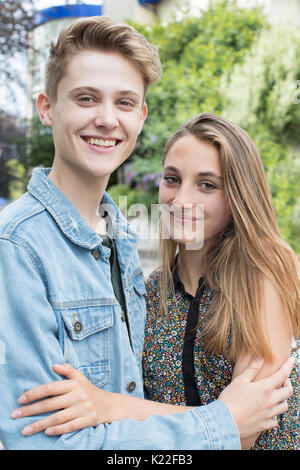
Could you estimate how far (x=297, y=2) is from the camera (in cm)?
856

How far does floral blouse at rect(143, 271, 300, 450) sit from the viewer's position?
5.30 ft

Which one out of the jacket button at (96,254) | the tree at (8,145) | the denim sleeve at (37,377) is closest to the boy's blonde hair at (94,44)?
the jacket button at (96,254)

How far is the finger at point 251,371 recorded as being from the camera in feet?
4.75

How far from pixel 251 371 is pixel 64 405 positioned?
2.14 ft

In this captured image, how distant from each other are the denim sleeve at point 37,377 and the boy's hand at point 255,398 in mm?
101

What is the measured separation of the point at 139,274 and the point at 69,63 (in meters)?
0.86

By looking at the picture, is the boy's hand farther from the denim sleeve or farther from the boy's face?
the boy's face

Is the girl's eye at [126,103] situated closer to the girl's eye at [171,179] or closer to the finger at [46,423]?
the girl's eye at [171,179]

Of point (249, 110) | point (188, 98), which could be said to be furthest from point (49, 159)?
point (249, 110)

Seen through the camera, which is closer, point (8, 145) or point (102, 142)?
point (102, 142)

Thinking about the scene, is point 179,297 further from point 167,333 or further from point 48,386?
point 48,386

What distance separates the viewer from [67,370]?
1.19 metres

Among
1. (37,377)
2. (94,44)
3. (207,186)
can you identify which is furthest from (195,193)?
(37,377)

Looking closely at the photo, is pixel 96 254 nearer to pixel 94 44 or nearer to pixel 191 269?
pixel 191 269
